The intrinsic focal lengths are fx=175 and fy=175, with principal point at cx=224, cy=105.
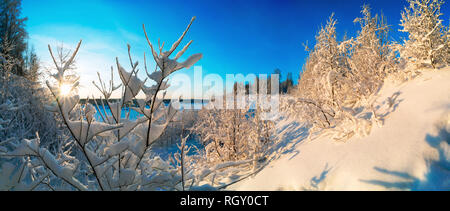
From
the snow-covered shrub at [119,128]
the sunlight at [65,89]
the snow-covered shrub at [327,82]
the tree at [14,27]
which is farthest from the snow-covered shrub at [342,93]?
the tree at [14,27]

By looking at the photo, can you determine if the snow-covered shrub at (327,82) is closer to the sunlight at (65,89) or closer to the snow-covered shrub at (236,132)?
the snow-covered shrub at (236,132)

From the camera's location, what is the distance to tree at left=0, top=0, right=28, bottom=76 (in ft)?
36.4

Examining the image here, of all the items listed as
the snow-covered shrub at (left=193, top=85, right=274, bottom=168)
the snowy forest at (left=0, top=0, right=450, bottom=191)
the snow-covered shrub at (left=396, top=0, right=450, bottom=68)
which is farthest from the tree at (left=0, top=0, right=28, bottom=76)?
the snow-covered shrub at (left=396, top=0, right=450, bottom=68)

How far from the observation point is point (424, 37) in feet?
6.93

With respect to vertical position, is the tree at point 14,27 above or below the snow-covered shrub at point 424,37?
above

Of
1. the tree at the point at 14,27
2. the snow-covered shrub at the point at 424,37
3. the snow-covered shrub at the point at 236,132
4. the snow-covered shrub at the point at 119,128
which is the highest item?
the tree at the point at 14,27

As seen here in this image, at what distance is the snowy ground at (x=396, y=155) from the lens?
1.21 meters

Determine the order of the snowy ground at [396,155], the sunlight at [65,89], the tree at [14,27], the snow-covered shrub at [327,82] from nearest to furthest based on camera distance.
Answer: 1. the sunlight at [65,89]
2. the snowy ground at [396,155]
3. the snow-covered shrub at [327,82]
4. the tree at [14,27]

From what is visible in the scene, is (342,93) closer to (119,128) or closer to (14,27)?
(119,128)

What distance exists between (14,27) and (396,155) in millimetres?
18855

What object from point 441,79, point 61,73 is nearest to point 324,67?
point 441,79

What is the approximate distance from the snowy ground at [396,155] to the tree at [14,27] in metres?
16.3

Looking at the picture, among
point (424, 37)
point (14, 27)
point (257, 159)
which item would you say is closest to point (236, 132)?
point (257, 159)

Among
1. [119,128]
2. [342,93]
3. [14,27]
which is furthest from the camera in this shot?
[14,27]
